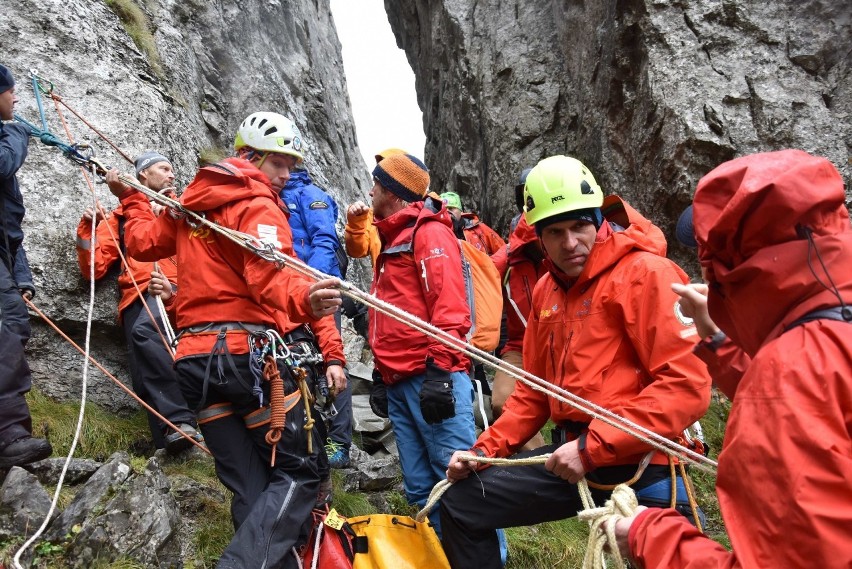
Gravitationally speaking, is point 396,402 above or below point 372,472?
above

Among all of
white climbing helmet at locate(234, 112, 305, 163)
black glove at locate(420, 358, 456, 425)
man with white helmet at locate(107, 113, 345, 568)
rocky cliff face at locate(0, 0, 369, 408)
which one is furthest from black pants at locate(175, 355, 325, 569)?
rocky cliff face at locate(0, 0, 369, 408)

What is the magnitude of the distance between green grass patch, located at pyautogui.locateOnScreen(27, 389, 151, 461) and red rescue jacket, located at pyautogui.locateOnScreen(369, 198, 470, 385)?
9.32ft

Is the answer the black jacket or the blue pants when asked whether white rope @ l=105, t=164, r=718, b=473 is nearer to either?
the blue pants

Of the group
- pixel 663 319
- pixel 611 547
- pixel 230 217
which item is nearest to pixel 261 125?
pixel 230 217

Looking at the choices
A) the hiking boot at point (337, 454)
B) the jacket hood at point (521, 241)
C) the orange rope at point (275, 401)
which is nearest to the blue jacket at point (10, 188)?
the orange rope at point (275, 401)

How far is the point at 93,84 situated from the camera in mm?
7879

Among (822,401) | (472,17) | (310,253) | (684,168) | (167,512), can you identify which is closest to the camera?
(822,401)

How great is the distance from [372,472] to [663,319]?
13.6ft

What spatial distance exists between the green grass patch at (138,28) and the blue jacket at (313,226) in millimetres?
4156

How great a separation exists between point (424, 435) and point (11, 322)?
3.20 metres

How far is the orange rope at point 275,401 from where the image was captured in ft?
12.8

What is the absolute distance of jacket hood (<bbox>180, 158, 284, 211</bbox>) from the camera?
4.06 meters

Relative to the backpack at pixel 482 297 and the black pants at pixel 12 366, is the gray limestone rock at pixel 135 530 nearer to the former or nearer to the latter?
the black pants at pixel 12 366

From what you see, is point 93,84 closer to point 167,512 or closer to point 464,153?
point 167,512
